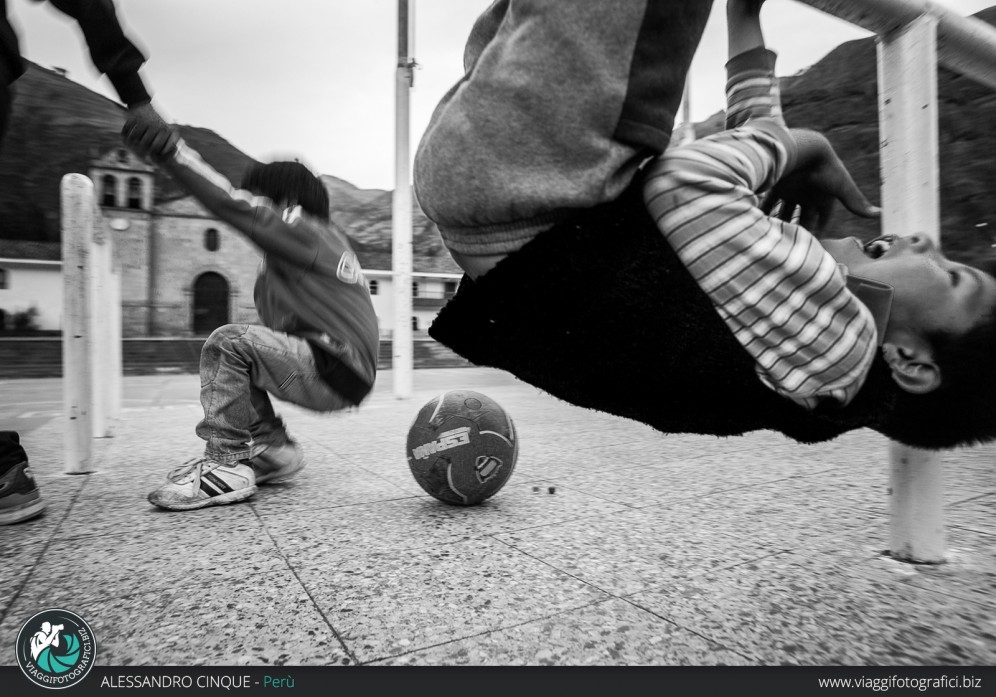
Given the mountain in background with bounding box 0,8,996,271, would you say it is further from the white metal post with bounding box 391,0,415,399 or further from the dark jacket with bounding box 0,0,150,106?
the white metal post with bounding box 391,0,415,399

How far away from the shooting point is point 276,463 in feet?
10.1

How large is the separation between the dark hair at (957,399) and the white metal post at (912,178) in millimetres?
532

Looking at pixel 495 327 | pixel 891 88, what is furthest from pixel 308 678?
pixel 891 88

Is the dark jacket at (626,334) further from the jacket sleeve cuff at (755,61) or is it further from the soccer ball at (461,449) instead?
the soccer ball at (461,449)

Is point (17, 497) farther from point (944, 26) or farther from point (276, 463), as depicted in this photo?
point (944, 26)

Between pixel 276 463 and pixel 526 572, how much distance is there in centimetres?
167

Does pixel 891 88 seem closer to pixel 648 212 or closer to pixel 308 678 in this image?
pixel 648 212

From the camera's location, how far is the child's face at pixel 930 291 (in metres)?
1.26

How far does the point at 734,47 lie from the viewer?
55.8 inches

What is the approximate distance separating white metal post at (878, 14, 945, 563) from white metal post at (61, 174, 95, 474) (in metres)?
3.29

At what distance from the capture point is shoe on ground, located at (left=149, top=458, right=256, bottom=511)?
258 centimetres

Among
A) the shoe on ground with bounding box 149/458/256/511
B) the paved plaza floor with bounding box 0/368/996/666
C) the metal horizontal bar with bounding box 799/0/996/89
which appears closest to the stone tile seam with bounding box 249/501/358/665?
the paved plaza floor with bounding box 0/368/996/666

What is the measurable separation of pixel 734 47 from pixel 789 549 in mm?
1467
